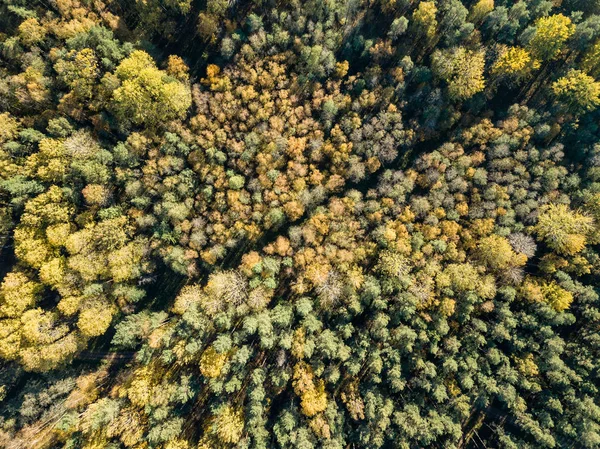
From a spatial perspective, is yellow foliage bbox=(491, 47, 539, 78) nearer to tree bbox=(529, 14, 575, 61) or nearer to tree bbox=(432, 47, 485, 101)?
tree bbox=(529, 14, 575, 61)

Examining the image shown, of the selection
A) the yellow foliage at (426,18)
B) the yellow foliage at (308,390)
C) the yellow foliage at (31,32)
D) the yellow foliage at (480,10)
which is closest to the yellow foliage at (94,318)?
the yellow foliage at (308,390)

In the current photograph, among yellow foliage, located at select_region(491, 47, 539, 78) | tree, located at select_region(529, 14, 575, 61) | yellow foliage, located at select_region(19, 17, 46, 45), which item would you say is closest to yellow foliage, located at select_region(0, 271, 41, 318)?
yellow foliage, located at select_region(19, 17, 46, 45)

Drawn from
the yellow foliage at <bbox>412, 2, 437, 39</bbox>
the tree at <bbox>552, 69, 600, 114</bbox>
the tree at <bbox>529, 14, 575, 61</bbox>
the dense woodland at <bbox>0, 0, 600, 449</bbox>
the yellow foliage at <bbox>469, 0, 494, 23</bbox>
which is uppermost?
the tree at <bbox>529, 14, 575, 61</bbox>

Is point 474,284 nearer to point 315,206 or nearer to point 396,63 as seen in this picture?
point 315,206

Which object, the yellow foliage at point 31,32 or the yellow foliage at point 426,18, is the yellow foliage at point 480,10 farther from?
the yellow foliage at point 31,32

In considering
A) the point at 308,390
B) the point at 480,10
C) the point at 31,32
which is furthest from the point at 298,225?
the point at 31,32

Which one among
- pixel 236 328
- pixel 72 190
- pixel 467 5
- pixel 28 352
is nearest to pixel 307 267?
pixel 236 328

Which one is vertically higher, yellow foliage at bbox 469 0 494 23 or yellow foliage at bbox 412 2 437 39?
yellow foliage at bbox 469 0 494 23

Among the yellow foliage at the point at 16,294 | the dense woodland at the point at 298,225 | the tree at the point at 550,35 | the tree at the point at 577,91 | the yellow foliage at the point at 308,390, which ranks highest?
the tree at the point at 550,35
